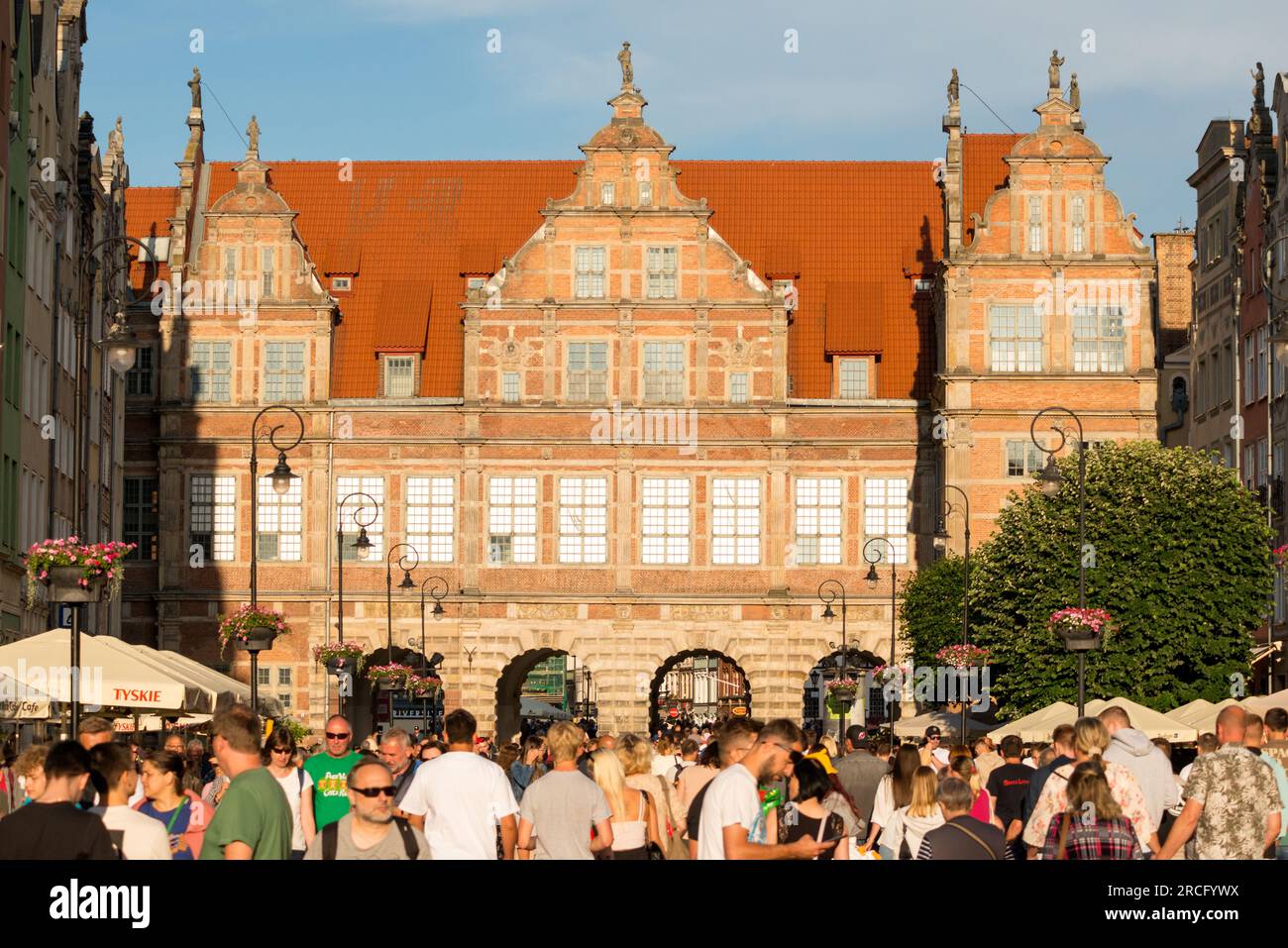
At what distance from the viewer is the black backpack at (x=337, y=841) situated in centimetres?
1163

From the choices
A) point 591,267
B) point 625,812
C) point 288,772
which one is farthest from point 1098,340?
point 625,812

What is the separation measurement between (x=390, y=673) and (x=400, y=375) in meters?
9.06

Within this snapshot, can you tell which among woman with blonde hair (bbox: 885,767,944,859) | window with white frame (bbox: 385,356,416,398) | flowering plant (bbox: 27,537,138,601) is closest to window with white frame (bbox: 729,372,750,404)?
window with white frame (bbox: 385,356,416,398)

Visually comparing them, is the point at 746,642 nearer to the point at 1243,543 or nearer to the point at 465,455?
the point at 465,455

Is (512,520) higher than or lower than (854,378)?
lower

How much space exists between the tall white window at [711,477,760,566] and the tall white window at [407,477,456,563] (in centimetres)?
647

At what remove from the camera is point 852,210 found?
6700 cm

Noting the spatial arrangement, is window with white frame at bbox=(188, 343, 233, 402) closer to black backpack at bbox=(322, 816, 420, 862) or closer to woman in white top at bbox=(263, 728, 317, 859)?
woman in white top at bbox=(263, 728, 317, 859)

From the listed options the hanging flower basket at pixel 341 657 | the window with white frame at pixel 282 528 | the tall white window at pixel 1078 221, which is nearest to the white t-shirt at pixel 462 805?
the hanging flower basket at pixel 341 657

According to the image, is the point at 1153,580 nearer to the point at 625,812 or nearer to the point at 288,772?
the point at 288,772

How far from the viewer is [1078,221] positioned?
2346 inches

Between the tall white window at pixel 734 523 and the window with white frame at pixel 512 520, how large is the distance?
4.46m

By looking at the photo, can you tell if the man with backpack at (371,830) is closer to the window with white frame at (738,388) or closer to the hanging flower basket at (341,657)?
the hanging flower basket at (341,657)

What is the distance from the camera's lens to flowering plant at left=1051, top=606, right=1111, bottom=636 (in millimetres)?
34497
